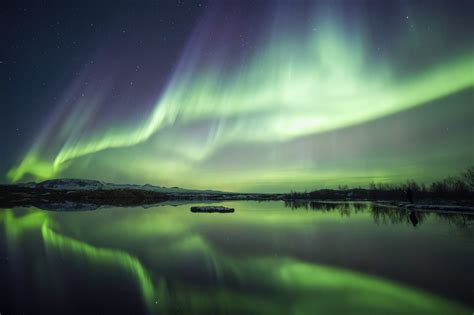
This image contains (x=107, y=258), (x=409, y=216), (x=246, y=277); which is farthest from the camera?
(x=409, y=216)

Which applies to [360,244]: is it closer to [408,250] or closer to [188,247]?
[408,250]

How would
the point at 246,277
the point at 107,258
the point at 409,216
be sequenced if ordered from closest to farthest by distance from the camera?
the point at 246,277 → the point at 107,258 → the point at 409,216

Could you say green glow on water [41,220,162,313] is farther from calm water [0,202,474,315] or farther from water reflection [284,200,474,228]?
water reflection [284,200,474,228]

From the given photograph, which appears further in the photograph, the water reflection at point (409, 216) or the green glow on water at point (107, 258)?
→ the water reflection at point (409, 216)

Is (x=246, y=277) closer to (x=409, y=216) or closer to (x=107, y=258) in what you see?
(x=107, y=258)

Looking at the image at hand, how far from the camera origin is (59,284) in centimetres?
1119

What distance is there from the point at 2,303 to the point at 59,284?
208 cm

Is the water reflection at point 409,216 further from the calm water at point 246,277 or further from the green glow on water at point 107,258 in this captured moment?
the green glow on water at point 107,258

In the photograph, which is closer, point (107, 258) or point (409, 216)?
point (107, 258)

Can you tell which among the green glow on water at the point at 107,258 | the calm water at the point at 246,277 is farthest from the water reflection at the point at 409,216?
the green glow on water at the point at 107,258

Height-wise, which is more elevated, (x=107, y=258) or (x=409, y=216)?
(x=409, y=216)

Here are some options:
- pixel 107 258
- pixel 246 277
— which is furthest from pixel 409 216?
pixel 107 258

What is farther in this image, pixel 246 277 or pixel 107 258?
pixel 107 258

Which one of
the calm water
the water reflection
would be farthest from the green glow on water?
the water reflection
